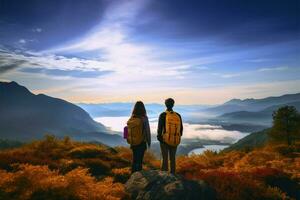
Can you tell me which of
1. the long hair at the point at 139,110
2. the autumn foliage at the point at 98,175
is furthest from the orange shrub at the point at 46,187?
the long hair at the point at 139,110

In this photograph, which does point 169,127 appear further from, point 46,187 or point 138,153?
point 46,187

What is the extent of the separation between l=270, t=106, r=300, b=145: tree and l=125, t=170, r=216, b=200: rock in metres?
28.7

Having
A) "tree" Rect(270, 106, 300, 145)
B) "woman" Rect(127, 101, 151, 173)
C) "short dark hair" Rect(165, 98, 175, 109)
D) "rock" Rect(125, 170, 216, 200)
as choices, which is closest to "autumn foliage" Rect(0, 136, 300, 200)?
"rock" Rect(125, 170, 216, 200)

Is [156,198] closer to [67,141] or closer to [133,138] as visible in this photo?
[133,138]

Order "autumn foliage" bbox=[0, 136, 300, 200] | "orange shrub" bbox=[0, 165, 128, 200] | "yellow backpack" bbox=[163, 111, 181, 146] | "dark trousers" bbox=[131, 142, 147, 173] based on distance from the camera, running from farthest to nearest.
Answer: "dark trousers" bbox=[131, 142, 147, 173] → "yellow backpack" bbox=[163, 111, 181, 146] → "autumn foliage" bbox=[0, 136, 300, 200] → "orange shrub" bbox=[0, 165, 128, 200]

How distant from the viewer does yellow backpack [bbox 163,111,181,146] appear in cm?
1269

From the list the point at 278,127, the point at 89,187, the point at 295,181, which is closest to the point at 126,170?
the point at 89,187

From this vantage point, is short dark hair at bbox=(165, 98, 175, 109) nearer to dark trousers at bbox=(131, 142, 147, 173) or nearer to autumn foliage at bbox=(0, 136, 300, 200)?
dark trousers at bbox=(131, 142, 147, 173)

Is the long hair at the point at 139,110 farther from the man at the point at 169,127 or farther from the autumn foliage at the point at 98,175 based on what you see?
the autumn foliage at the point at 98,175

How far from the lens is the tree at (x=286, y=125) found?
37406 millimetres

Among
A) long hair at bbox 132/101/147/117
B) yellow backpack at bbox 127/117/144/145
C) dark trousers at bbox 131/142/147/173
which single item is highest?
long hair at bbox 132/101/147/117

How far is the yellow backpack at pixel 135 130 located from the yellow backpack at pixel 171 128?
0.93 metres

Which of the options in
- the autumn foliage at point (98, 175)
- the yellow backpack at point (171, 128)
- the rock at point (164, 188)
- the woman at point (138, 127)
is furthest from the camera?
the woman at point (138, 127)

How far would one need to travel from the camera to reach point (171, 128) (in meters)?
12.7
